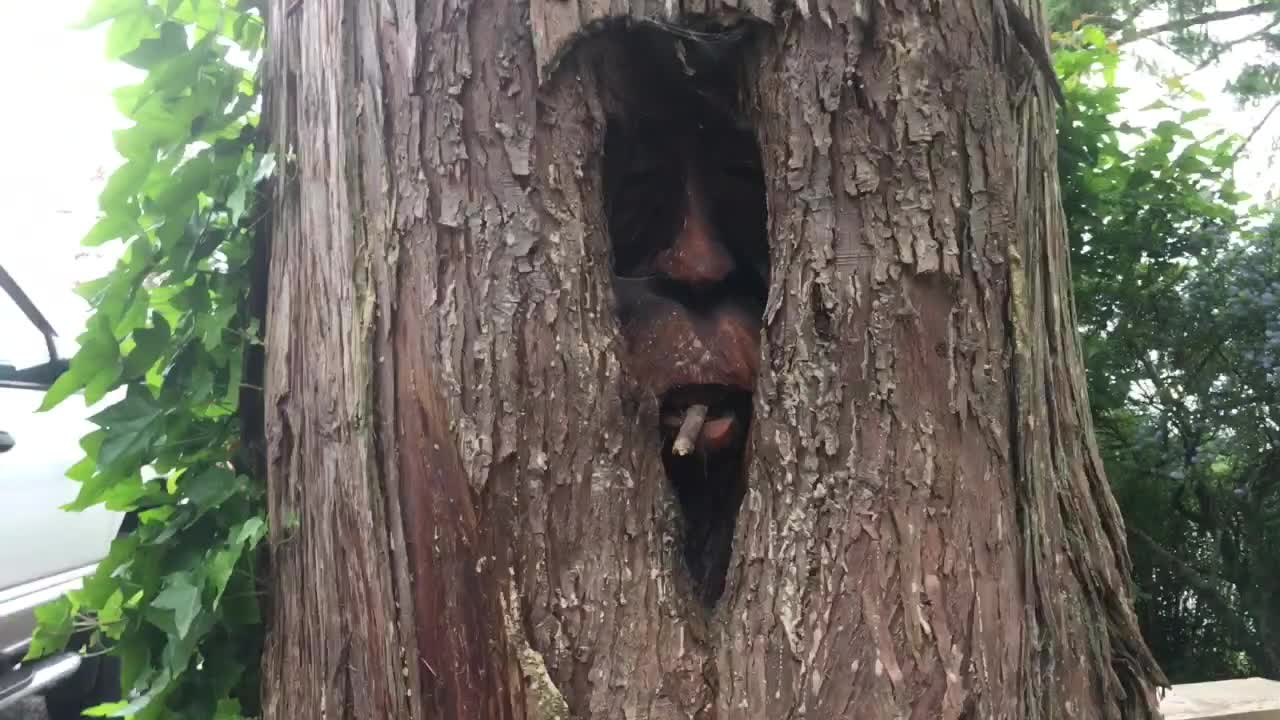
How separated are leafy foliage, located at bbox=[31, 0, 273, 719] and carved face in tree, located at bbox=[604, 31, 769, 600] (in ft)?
2.48

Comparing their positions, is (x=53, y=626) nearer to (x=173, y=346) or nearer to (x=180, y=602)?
(x=180, y=602)

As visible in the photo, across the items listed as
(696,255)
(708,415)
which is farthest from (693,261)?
(708,415)

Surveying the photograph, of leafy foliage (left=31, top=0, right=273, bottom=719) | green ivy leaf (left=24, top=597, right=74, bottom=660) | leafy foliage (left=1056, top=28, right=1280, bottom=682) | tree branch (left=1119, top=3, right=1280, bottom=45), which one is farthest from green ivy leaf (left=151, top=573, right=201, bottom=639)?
tree branch (left=1119, top=3, right=1280, bottom=45)

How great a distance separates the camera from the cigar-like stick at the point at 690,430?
1.39m

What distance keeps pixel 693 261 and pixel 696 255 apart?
0.5 inches

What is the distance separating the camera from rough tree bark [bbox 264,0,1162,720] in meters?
1.22

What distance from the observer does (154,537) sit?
175 cm

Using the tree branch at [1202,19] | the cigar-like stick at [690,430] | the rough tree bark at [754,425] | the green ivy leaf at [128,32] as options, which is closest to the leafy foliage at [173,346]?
the green ivy leaf at [128,32]

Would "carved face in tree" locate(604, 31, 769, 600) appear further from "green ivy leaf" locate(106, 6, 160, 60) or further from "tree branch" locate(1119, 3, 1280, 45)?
"tree branch" locate(1119, 3, 1280, 45)

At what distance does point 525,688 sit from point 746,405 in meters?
0.60

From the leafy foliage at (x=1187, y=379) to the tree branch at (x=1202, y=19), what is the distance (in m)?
1.34

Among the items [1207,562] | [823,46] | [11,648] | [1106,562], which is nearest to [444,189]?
[823,46]

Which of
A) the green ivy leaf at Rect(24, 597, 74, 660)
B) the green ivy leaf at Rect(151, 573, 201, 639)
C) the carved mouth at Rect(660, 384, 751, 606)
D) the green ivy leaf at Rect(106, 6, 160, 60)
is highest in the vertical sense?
the green ivy leaf at Rect(106, 6, 160, 60)

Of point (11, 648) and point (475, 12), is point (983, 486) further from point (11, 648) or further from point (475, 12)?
point (11, 648)
